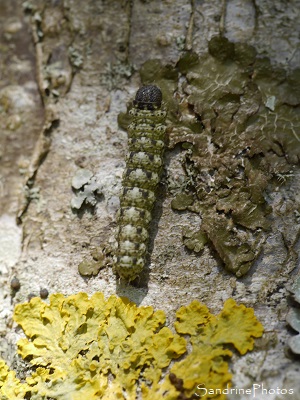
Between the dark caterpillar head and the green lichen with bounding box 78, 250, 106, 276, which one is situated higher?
the dark caterpillar head

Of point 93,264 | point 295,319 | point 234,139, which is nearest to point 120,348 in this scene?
point 93,264

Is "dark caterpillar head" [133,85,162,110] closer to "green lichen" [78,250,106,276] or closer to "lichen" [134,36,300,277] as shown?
"lichen" [134,36,300,277]

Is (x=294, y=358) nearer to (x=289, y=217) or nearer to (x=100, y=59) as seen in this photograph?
(x=289, y=217)

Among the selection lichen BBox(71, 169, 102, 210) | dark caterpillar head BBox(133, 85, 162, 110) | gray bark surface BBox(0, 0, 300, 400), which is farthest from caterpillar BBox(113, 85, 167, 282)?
lichen BBox(71, 169, 102, 210)

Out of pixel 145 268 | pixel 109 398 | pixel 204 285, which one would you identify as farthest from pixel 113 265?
pixel 109 398

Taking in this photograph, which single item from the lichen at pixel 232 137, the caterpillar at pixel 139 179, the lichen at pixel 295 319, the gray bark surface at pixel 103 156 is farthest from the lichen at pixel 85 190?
the lichen at pixel 295 319

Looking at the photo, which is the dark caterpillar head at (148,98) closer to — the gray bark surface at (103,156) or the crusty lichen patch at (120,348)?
the gray bark surface at (103,156)

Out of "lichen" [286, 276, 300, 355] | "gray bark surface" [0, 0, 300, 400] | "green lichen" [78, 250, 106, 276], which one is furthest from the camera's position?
"green lichen" [78, 250, 106, 276]
